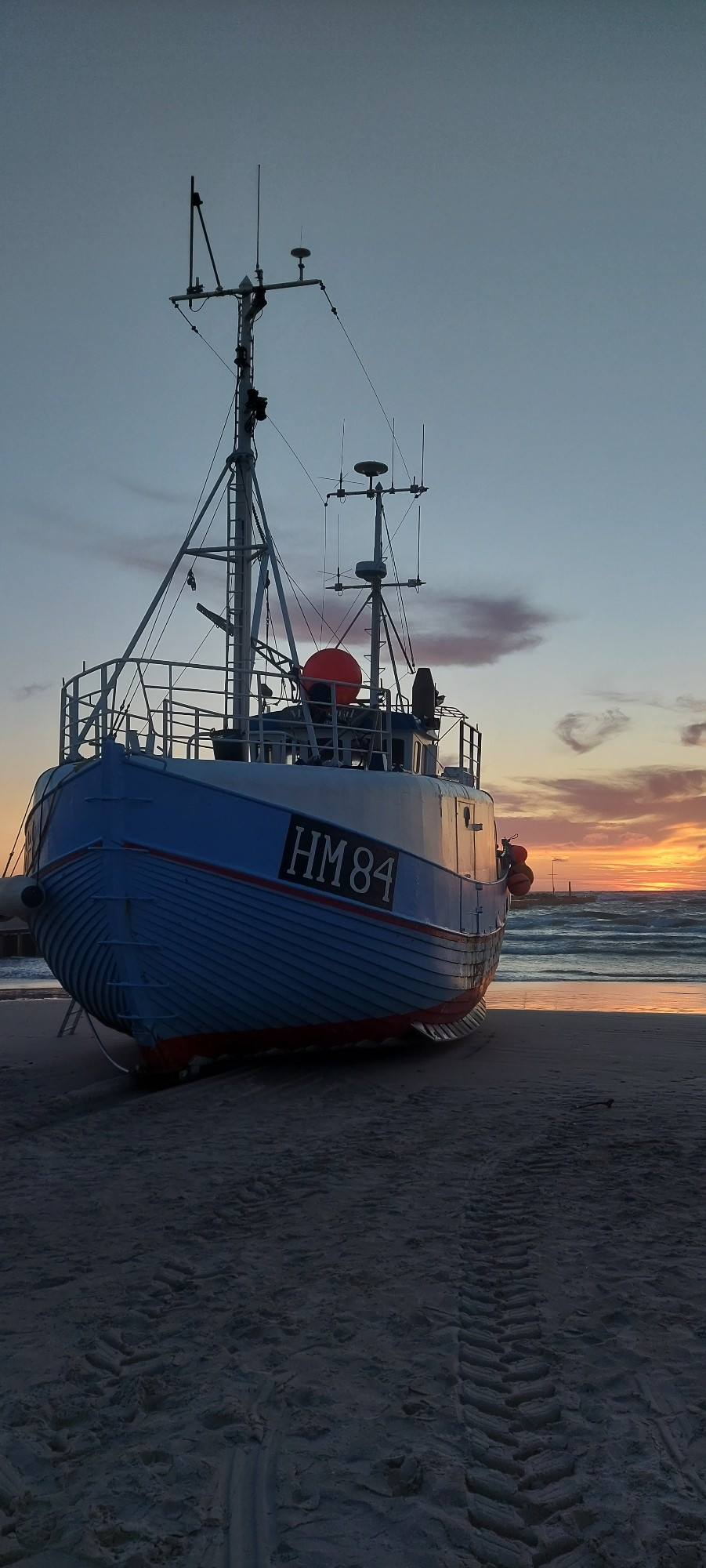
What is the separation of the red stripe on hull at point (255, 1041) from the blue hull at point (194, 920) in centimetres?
2

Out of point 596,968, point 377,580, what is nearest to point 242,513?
point 377,580

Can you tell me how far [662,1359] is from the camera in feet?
13.2

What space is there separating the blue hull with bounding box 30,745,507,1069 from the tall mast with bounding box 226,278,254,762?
2966mm

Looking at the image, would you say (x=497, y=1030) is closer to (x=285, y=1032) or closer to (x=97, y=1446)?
(x=285, y=1032)

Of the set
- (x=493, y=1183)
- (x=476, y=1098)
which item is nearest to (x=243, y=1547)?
(x=493, y=1183)

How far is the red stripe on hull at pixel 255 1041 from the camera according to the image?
33.9 ft

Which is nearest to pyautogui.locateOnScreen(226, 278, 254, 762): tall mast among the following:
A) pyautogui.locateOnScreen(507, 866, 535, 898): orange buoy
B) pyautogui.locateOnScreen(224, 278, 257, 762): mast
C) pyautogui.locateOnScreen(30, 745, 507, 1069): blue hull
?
pyautogui.locateOnScreen(224, 278, 257, 762): mast

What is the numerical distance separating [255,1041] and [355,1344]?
6.50 m

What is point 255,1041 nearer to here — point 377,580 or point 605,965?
point 377,580

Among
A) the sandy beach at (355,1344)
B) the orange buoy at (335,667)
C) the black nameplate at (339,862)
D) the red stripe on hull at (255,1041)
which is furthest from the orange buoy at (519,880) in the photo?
the sandy beach at (355,1344)

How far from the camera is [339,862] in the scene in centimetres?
1055

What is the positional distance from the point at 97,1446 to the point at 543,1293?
87.4 inches

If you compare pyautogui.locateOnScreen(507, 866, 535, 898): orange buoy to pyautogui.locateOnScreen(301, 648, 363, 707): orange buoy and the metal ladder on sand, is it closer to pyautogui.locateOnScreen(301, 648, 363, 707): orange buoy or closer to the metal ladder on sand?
pyautogui.locateOnScreen(301, 648, 363, 707): orange buoy

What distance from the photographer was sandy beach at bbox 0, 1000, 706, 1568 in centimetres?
304
